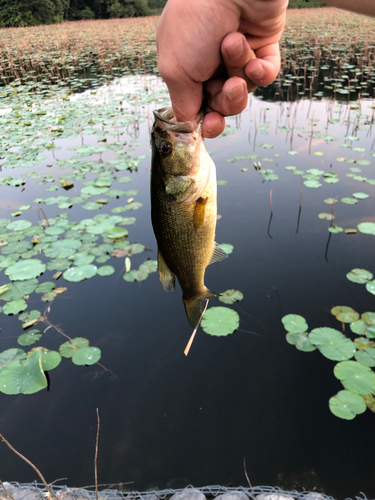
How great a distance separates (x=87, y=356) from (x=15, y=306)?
949mm

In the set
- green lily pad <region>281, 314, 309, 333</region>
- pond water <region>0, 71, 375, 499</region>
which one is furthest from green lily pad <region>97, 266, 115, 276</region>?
green lily pad <region>281, 314, 309, 333</region>

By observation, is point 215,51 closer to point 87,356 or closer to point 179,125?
point 179,125

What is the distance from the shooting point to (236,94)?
47.3 inches

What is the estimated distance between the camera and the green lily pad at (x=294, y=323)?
2967 mm

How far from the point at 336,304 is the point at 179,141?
2.56 meters

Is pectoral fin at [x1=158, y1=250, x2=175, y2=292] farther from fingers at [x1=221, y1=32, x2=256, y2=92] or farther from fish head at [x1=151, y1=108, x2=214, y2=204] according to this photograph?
fingers at [x1=221, y1=32, x2=256, y2=92]

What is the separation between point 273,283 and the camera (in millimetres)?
3561

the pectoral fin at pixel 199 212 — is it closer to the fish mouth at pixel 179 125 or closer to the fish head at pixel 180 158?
the fish head at pixel 180 158

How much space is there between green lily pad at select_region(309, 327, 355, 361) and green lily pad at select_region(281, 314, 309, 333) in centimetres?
10

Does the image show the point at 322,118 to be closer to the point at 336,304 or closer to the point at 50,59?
the point at 336,304

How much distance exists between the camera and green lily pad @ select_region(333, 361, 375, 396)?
7.93 feet

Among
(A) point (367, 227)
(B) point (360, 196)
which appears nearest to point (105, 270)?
(A) point (367, 227)

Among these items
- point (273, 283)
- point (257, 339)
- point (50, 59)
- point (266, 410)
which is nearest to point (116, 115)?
point (273, 283)

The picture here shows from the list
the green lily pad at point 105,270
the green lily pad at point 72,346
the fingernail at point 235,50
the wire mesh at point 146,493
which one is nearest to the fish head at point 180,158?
the fingernail at point 235,50
